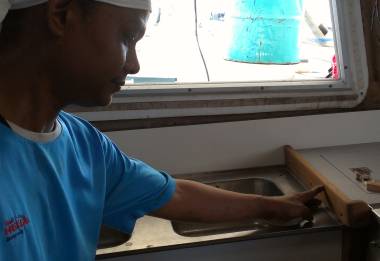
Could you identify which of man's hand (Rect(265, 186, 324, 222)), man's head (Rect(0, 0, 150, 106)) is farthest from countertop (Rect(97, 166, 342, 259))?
man's head (Rect(0, 0, 150, 106))

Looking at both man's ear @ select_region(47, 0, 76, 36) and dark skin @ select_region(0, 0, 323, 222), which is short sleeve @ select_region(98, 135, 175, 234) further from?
man's ear @ select_region(47, 0, 76, 36)

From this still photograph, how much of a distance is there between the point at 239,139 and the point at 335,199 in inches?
18.0

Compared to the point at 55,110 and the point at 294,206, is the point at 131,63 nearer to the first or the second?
the point at 55,110

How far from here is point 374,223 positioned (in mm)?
993

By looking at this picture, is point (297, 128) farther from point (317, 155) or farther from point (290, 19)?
point (290, 19)

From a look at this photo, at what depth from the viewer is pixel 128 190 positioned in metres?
0.93

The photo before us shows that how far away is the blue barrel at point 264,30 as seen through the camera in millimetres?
1473

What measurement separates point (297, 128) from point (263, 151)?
0.51 feet

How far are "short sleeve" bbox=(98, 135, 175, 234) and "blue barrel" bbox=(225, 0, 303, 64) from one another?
2.53ft

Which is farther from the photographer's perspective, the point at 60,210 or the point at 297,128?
the point at 297,128

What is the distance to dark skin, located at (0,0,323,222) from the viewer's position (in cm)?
58

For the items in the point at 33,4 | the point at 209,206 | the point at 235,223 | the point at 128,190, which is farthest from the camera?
the point at 235,223

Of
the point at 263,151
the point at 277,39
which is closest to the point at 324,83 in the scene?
Answer: the point at 277,39

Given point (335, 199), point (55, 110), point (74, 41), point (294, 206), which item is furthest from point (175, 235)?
point (74, 41)
